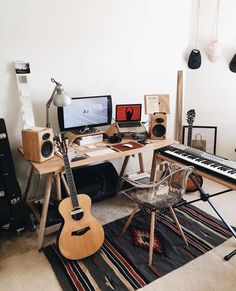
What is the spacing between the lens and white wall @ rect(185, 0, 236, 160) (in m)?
2.84

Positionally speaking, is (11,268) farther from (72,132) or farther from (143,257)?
(72,132)

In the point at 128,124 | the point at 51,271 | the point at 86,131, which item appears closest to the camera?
the point at 51,271

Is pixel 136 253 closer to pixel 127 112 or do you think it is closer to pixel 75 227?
pixel 75 227

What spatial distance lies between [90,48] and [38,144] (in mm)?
1161

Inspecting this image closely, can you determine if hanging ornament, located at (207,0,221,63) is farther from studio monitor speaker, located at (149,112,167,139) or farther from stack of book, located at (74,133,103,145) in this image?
stack of book, located at (74,133,103,145)

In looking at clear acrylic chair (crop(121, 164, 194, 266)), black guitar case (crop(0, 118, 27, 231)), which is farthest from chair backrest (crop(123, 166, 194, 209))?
black guitar case (crop(0, 118, 27, 231))

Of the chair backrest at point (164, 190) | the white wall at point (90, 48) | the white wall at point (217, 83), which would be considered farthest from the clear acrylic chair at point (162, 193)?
the white wall at point (217, 83)

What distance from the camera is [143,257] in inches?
76.5

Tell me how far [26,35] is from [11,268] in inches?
73.4

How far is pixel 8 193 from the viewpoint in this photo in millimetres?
2057

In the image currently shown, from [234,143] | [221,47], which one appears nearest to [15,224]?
[234,143]

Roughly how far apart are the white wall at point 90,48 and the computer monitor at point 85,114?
0.22 m

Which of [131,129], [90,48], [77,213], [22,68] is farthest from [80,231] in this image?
[90,48]

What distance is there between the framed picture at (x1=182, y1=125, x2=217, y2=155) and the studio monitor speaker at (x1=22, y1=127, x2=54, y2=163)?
184 centimetres
